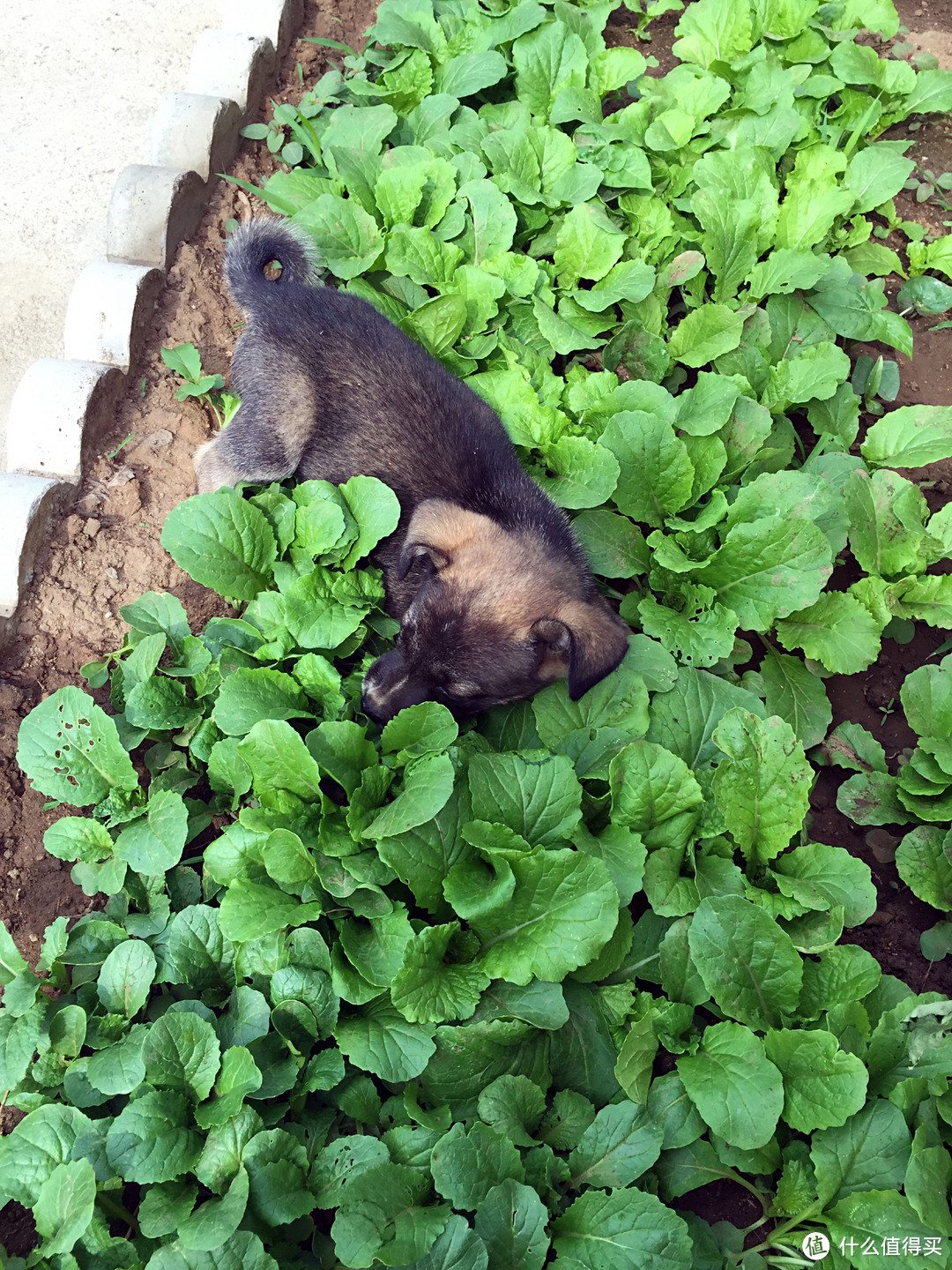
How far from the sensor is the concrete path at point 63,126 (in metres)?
4.70

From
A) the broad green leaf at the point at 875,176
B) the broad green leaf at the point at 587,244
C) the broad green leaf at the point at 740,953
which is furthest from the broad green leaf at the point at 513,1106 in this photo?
the broad green leaf at the point at 875,176

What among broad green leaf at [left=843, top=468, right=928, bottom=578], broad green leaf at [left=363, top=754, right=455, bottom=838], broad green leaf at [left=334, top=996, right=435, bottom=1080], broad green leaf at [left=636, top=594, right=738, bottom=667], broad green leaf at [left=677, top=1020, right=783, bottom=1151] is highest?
broad green leaf at [left=843, top=468, right=928, bottom=578]

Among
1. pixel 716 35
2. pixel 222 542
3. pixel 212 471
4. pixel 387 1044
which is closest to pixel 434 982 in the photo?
pixel 387 1044

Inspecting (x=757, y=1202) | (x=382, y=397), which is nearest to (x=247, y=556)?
(x=382, y=397)

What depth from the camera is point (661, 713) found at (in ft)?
11.5

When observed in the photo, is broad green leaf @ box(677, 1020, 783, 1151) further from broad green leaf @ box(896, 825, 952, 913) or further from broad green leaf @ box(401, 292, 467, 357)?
broad green leaf @ box(401, 292, 467, 357)

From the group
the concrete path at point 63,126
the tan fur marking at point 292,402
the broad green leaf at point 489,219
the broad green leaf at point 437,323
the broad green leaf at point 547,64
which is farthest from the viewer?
the broad green leaf at point 547,64

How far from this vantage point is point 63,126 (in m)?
5.29

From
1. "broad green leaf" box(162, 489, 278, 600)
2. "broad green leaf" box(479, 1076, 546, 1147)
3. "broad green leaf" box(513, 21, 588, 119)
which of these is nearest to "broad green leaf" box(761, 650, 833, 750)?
"broad green leaf" box(479, 1076, 546, 1147)

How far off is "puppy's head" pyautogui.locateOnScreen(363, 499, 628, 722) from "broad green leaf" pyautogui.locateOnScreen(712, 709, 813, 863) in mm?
554

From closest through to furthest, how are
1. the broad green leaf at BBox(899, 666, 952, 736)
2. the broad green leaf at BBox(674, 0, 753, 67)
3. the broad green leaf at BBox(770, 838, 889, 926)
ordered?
the broad green leaf at BBox(770, 838, 889, 926)
the broad green leaf at BBox(899, 666, 952, 736)
the broad green leaf at BBox(674, 0, 753, 67)

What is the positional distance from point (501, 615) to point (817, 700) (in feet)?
4.67

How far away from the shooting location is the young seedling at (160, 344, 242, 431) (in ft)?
14.1

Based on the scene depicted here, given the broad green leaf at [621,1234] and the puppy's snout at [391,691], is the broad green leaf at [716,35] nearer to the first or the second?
the puppy's snout at [391,691]
